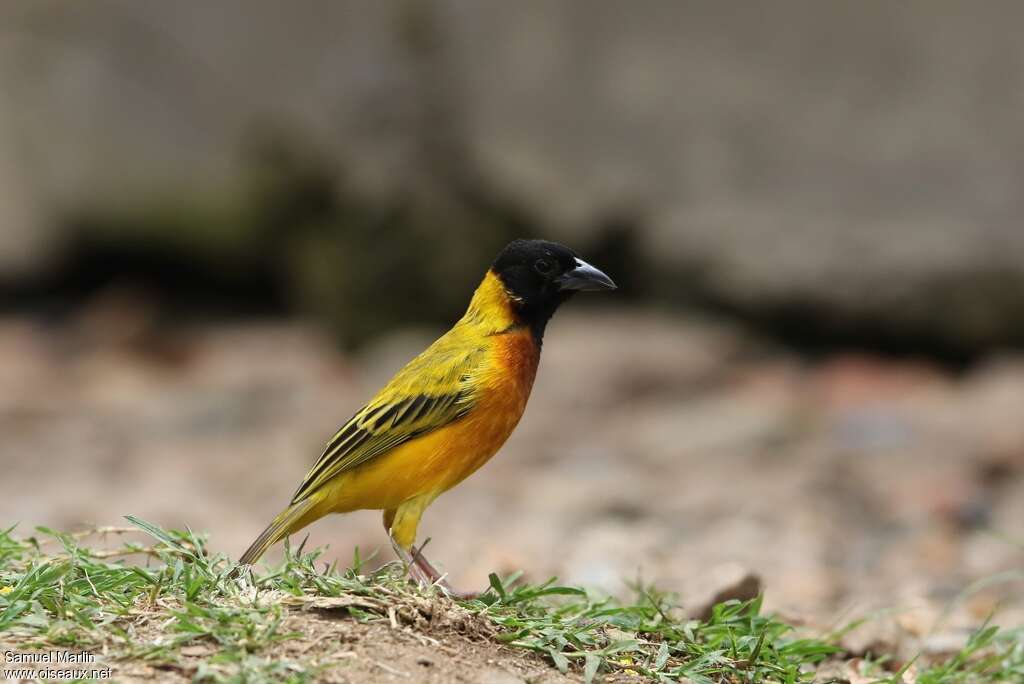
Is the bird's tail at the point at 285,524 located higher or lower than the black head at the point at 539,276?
lower

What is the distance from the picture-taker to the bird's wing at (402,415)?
4520 millimetres

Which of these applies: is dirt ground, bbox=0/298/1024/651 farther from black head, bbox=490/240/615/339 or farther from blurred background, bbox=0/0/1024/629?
black head, bbox=490/240/615/339

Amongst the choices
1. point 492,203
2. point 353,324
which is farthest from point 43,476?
point 492,203

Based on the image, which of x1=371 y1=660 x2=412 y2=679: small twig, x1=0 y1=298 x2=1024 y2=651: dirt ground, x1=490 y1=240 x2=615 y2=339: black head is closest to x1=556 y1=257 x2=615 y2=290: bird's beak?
x1=490 y1=240 x2=615 y2=339: black head

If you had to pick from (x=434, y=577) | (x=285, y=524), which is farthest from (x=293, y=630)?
(x=285, y=524)

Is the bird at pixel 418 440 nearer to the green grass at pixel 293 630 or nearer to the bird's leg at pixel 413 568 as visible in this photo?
the bird's leg at pixel 413 568

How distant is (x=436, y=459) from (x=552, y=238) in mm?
5089

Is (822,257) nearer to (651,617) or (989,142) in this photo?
(989,142)

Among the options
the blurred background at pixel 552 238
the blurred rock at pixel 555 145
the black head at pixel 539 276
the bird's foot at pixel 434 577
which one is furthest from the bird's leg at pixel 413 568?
the blurred rock at pixel 555 145

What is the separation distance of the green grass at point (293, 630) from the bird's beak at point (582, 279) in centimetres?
118

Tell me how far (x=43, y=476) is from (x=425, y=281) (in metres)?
3.10

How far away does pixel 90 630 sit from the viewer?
11.1 ft

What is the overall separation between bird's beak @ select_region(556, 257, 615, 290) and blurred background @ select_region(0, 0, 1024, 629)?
226 cm

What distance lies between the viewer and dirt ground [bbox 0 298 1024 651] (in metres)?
6.59
